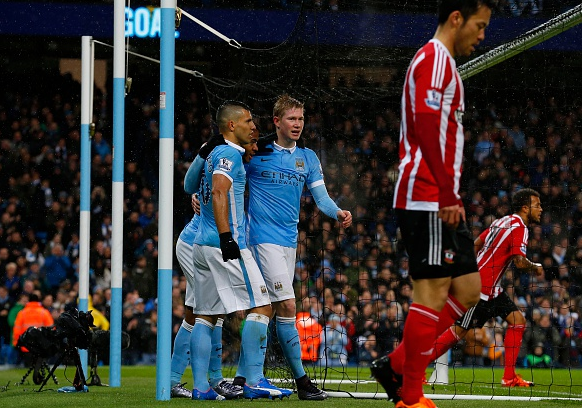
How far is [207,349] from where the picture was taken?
7223 millimetres

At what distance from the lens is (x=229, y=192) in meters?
7.01

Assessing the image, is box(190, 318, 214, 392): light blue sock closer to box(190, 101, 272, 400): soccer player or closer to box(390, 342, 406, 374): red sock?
box(190, 101, 272, 400): soccer player

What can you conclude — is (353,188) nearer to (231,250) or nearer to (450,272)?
(231,250)

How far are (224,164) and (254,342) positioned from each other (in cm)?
129

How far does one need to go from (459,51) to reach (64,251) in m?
14.9

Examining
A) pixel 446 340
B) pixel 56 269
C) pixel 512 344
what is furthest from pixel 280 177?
pixel 56 269

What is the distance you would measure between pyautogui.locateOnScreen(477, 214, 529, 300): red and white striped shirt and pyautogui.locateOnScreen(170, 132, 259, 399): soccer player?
264 cm

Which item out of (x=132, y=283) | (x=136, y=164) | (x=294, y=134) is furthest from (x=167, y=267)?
(x=136, y=164)

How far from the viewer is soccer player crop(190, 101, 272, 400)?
6.98m

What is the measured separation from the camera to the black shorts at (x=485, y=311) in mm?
8742

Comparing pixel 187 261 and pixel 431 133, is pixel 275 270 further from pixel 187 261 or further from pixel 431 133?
pixel 431 133

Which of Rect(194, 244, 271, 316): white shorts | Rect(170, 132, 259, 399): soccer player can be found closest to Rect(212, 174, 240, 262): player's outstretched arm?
Rect(194, 244, 271, 316): white shorts

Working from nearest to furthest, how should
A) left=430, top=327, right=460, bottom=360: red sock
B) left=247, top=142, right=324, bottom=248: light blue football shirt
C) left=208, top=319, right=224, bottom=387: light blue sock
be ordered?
left=247, top=142, right=324, bottom=248: light blue football shirt
left=430, top=327, right=460, bottom=360: red sock
left=208, top=319, right=224, bottom=387: light blue sock

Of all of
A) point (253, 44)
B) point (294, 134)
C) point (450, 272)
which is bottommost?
point (450, 272)
